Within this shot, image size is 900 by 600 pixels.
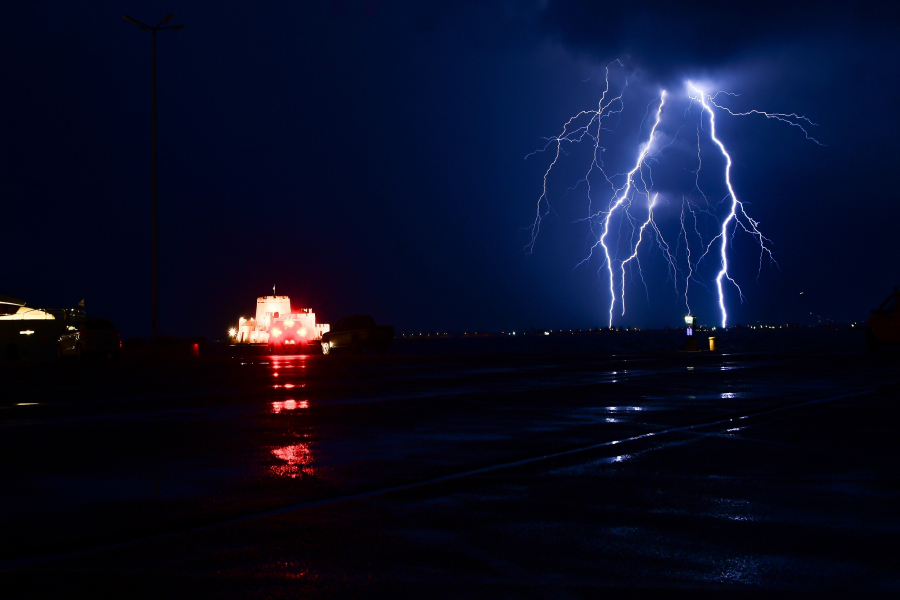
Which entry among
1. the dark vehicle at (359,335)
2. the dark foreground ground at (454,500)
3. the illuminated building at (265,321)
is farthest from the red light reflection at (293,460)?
the illuminated building at (265,321)

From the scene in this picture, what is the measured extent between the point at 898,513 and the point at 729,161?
40.2 metres

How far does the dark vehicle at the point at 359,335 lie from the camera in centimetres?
3950

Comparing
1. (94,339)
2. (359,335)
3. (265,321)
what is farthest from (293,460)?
(265,321)

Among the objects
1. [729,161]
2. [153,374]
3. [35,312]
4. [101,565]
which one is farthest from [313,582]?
[35,312]

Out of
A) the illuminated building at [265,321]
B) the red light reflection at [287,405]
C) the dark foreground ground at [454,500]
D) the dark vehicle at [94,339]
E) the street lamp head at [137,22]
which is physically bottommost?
the dark foreground ground at [454,500]

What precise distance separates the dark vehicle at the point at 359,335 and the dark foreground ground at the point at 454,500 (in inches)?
1055

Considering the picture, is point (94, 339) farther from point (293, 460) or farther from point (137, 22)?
point (293, 460)

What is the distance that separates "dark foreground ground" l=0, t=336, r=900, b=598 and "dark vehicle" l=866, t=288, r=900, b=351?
19.7 m

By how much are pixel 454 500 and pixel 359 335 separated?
111 ft

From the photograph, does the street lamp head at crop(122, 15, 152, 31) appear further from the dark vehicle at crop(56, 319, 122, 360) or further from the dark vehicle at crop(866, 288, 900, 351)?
the dark vehicle at crop(866, 288, 900, 351)

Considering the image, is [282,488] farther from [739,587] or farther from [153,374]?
[153,374]

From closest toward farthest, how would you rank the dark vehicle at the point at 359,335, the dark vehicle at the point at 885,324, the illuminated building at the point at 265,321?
the dark vehicle at the point at 885,324, the dark vehicle at the point at 359,335, the illuminated building at the point at 265,321

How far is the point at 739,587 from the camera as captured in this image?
3830 mm

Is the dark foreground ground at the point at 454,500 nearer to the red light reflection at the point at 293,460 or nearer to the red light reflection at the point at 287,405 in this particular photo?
the red light reflection at the point at 293,460
